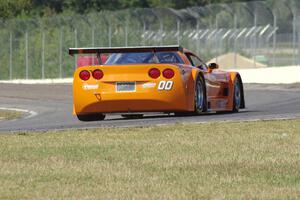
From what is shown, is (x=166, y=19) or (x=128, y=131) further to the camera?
(x=166, y=19)

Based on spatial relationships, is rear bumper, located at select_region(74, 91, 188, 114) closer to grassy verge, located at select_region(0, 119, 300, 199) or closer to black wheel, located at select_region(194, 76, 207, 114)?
black wheel, located at select_region(194, 76, 207, 114)

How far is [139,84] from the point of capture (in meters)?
17.7

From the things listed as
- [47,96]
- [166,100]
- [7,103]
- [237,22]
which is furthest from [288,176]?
[237,22]

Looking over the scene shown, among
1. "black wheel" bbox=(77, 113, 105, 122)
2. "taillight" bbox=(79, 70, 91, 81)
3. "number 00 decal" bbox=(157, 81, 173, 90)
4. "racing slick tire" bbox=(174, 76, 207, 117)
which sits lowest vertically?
"black wheel" bbox=(77, 113, 105, 122)

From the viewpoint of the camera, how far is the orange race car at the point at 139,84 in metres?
17.7

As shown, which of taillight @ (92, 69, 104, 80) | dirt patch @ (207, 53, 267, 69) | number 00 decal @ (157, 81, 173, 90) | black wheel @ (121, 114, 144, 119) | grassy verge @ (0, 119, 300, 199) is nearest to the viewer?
grassy verge @ (0, 119, 300, 199)

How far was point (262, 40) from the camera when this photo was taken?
48062 millimetres

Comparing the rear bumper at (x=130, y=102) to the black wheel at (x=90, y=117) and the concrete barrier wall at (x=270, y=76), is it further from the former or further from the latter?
the concrete barrier wall at (x=270, y=76)

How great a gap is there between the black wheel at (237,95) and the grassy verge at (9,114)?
13.5 feet

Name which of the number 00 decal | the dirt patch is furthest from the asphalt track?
the dirt patch

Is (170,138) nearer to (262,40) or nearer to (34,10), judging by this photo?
(262,40)

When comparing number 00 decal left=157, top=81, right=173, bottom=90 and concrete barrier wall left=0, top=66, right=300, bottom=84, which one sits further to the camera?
concrete barrier wall left=0, top=66, right=300, bottom=84

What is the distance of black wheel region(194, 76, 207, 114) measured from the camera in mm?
18312

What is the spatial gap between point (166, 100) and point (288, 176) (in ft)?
26.0
